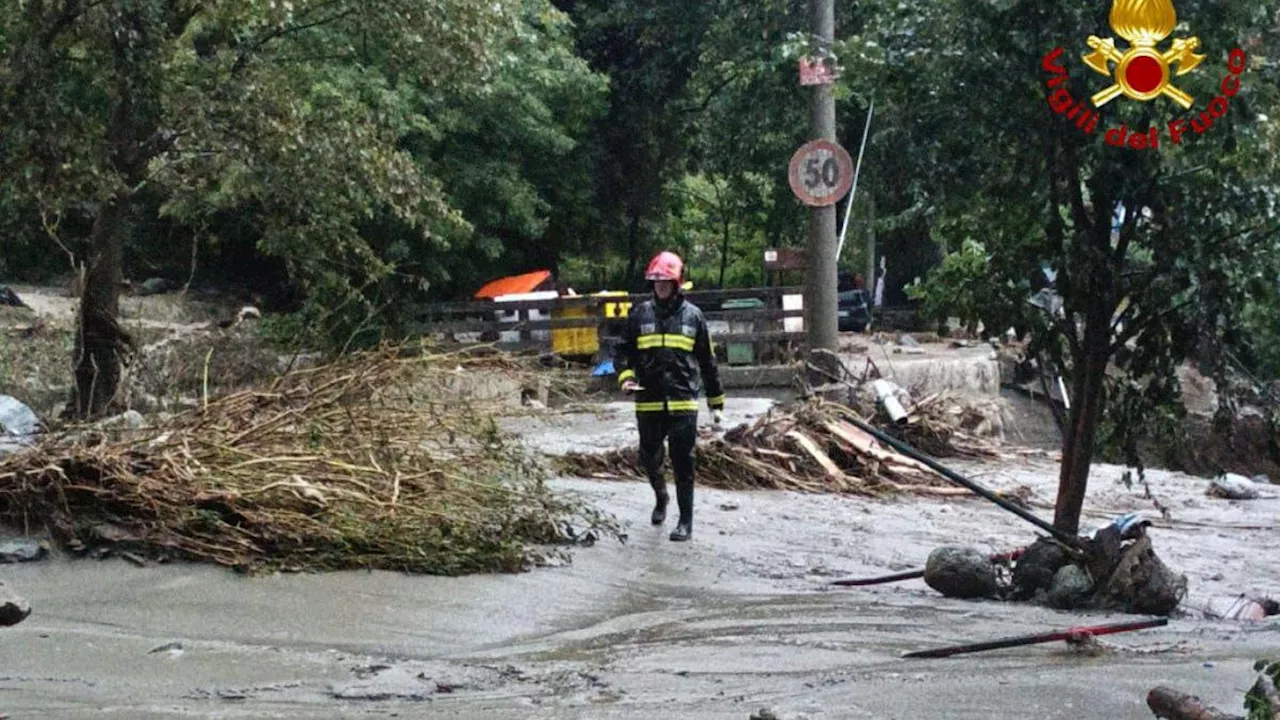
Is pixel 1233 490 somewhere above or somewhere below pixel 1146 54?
below

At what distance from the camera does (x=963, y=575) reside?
9.18 metres

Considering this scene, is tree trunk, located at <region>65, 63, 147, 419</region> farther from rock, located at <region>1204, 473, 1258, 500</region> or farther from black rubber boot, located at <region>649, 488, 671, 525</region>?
rock, located at <region>1204, 473, 1258, 500</region>

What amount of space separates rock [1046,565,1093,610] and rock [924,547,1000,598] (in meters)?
Result: 0.40

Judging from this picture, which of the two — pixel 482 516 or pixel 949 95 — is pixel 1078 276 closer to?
pixel 949 95

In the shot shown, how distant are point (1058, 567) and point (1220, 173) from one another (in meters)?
2.41

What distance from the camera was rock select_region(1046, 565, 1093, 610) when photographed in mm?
8820

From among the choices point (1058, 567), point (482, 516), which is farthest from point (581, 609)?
point (1058, 567)

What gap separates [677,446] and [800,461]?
3.33m

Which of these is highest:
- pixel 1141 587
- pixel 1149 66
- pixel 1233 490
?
pixel 1149 66

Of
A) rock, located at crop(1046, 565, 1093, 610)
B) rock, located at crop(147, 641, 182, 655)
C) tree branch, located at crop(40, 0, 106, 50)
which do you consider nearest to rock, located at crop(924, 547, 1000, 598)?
rock, located at crop(1046, 565, 1093, 610)

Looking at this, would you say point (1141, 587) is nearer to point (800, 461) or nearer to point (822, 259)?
point (800, 461)

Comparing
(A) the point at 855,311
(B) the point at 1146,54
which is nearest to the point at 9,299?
(A) the point at 855,311

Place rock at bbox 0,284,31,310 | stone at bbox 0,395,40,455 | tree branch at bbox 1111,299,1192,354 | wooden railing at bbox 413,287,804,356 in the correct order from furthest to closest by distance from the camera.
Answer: rock at bbox 0,284,31,310 < wooden railing at bbox 413,287,804,356 < stone at bbox 0,395,40,455 < tree branch at bbox 1111,299,1192,354

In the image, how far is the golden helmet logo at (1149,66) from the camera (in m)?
8.09
